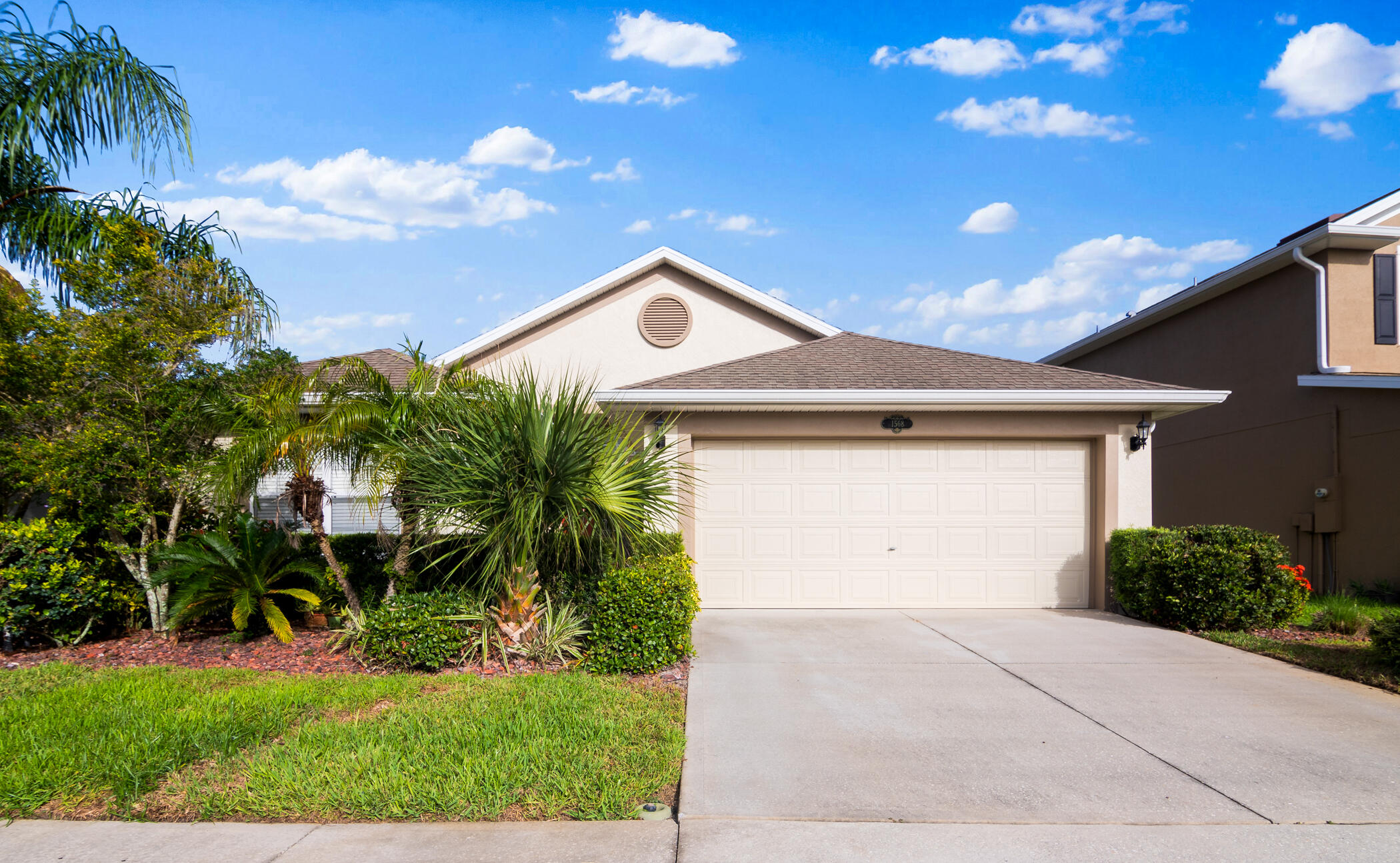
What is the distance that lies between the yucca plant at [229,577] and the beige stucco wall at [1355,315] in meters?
15.1

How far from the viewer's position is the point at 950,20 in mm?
12914

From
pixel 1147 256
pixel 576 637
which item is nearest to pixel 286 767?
pixel 576 637

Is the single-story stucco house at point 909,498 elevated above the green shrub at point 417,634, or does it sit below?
above

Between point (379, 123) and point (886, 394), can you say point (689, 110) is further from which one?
point (886, 394)

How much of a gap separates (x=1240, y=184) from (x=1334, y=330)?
5.83m

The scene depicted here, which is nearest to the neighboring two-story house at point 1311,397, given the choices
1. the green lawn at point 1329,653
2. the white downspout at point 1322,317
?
the white downspout at point 1322,317

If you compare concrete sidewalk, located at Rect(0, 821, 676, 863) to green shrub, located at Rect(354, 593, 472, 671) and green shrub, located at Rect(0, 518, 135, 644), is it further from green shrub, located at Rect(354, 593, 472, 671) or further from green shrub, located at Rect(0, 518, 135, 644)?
green shrub, located at Rect(0, 518, 135, 644)

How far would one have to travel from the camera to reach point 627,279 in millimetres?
14539

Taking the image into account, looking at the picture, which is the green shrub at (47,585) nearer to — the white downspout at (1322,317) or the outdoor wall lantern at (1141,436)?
the outdoor wall lantern at (1141,436)

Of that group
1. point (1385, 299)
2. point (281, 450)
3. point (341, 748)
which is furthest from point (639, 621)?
point (1385, 299)

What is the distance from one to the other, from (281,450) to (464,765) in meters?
4.45

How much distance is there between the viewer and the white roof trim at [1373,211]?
499 inches

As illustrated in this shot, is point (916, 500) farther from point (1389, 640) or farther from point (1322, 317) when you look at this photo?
point (1322, 317)

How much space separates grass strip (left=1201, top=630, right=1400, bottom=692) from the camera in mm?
6758
